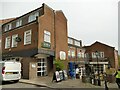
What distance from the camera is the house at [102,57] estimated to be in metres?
39.6

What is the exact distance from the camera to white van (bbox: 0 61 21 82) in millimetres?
12312

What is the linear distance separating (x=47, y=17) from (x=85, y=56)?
1012 inches

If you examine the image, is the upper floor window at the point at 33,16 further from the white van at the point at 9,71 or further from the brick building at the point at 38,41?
the white van at the point at 9,71

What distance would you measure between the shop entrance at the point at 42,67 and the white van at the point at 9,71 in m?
5.44

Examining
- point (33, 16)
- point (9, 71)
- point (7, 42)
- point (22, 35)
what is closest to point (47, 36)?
point (22, 35)

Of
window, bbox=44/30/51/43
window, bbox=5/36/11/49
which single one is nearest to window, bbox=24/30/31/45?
window, bbox=44/30/51/43

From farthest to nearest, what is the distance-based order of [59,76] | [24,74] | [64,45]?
[64,45], [24,74], [59,76]

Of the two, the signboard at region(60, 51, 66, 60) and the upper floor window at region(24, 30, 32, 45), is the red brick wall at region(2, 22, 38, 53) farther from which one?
the signboard at region(60, 51, 66, 60)

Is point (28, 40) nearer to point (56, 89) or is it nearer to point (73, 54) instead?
point (56, 89)

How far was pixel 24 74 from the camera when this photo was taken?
618 inches

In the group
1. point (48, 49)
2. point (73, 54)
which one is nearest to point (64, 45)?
point (48, 49)

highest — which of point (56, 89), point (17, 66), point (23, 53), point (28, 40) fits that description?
point (28, 40)

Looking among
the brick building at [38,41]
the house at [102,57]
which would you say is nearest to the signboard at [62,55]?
the brick building at [38,41]

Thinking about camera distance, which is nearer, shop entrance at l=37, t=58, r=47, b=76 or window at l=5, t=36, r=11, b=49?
shop entrance at l=37, t=58, r=47, b=76
